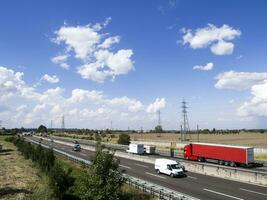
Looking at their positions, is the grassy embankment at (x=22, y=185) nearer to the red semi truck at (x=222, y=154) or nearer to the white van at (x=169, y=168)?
the white van at (x=169, y=168)

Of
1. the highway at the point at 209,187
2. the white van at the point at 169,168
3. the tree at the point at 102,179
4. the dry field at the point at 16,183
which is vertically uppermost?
the tree at the point at 102,179

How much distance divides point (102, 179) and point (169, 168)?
19.9 meters

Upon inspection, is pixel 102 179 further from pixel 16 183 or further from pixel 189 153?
pixel 189 153

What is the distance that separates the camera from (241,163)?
179 feet

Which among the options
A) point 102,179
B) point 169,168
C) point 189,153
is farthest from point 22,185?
point 189,153

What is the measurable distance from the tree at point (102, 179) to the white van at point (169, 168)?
17.5 m

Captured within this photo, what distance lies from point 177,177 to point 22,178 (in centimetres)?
2075

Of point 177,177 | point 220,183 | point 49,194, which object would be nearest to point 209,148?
point 177,177

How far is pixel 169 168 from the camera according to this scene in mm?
44594

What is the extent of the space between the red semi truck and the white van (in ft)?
46.5

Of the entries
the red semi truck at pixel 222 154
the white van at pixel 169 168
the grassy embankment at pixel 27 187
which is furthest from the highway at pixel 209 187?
the red semi truck at pixel 222 154

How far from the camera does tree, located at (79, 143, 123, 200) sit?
25.5 m

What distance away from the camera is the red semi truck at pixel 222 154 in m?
53.8

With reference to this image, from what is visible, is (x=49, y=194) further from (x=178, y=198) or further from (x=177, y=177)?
(x=177, y=177)
